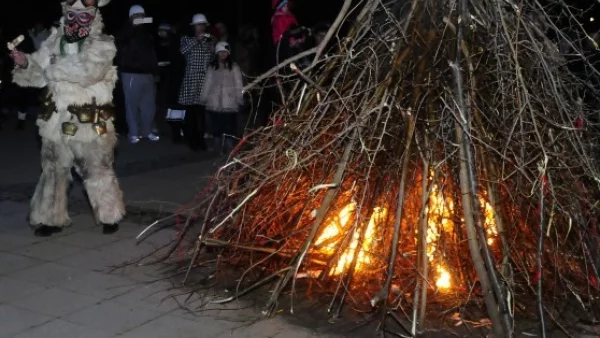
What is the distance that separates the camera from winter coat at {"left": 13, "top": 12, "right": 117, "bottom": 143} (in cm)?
704

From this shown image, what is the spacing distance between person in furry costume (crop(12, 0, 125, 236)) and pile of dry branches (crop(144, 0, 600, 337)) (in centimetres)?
168

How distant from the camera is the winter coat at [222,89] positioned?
11.5 metres

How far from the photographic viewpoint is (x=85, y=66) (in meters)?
7.01

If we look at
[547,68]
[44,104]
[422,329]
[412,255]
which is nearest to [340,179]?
[412,255]

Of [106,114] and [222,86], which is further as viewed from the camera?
[222,86]

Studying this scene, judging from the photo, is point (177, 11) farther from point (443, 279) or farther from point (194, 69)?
point (443, 279)

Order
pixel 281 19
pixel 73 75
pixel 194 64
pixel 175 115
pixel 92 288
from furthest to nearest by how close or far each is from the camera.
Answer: pixel 175 115 → pixel 194 64 → pixel 281 19 → pixel 73 75 → pixel 92 288

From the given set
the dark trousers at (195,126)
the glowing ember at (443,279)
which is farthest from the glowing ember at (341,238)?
the dark trousers at (195,126)

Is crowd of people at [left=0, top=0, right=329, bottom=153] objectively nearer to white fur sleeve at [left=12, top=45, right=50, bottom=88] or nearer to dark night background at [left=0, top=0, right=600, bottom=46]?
white fur sleeve at [left=12, top=45, right=50, bottom=88]

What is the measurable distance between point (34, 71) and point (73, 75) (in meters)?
0.49

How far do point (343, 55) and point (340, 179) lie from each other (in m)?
0.94

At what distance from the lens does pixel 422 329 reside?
532 centimetres

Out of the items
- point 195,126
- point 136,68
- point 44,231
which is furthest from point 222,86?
point 44,231

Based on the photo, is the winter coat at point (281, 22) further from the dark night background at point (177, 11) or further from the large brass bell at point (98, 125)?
the dark night background at point (177, 11)
